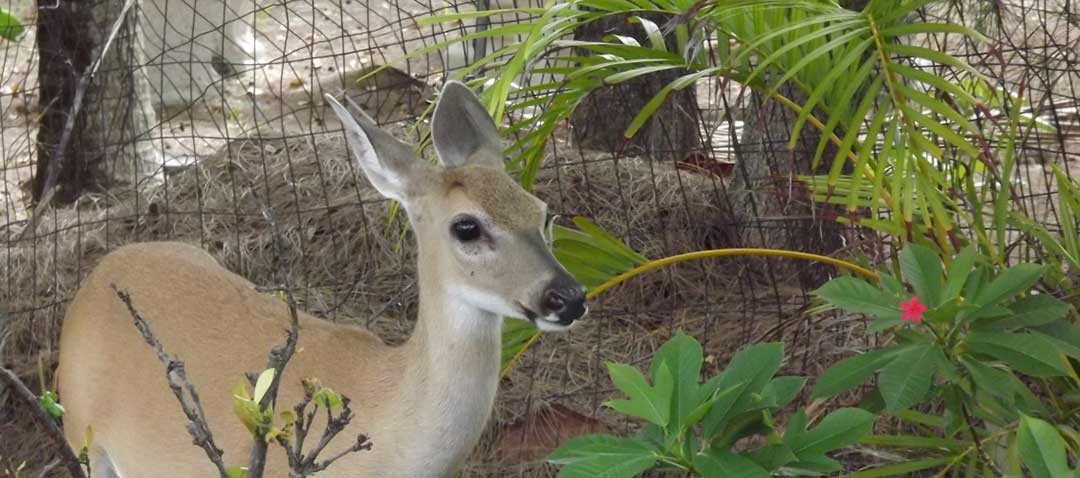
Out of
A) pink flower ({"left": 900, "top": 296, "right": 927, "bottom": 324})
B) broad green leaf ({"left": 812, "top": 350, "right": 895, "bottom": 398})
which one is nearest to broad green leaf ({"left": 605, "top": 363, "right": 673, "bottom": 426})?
broad green leaf ({"left": 812, "top": 350, "right": 895, "bottom": 398})

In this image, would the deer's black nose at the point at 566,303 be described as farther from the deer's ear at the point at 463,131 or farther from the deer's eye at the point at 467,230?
the deer's ear at the point at 463,131

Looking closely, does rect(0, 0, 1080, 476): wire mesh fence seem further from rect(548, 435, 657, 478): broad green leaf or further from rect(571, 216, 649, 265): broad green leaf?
rect(548, 435, 657, 478): broad green leaf

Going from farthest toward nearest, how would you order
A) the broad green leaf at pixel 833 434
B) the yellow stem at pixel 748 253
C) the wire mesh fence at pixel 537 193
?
1. the wire mesh fence at pixel 537 193
2. the yellow stem at pixel 748 253
3. the broad green leaf at pixel 833 434

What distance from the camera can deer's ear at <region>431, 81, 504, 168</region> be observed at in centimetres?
404

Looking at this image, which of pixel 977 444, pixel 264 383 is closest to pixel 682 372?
pixel 977 444

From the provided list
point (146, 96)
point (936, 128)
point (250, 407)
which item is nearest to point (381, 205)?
point (146, 96)

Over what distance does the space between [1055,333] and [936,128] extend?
0.61m

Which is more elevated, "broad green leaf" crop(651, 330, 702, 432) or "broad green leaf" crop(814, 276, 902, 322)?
"broad green leaf" crop(814, 276, 902, 322)

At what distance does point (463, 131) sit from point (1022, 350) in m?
1.55

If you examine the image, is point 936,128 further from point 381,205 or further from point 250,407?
point 381,205

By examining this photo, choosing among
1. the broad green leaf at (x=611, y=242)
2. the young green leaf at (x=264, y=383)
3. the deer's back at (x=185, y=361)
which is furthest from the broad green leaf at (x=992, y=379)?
the young green leaf at (x=264, y=383)

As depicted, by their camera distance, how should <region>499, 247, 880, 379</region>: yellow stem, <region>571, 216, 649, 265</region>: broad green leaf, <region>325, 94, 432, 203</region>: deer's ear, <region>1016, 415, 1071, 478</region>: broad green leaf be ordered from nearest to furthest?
<region>1016, 415, 1071, 478</region>: broad green leaf < <region>325, 94, 432, 203</region>: deer's ear < <region>499, 247, 880, 379</region>: yellow stem < <region>571, 216, 649, 265</region>: broad green leaf

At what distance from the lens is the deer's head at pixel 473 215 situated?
3.57 m

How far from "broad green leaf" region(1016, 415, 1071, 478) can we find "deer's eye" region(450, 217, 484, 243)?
1354mm
